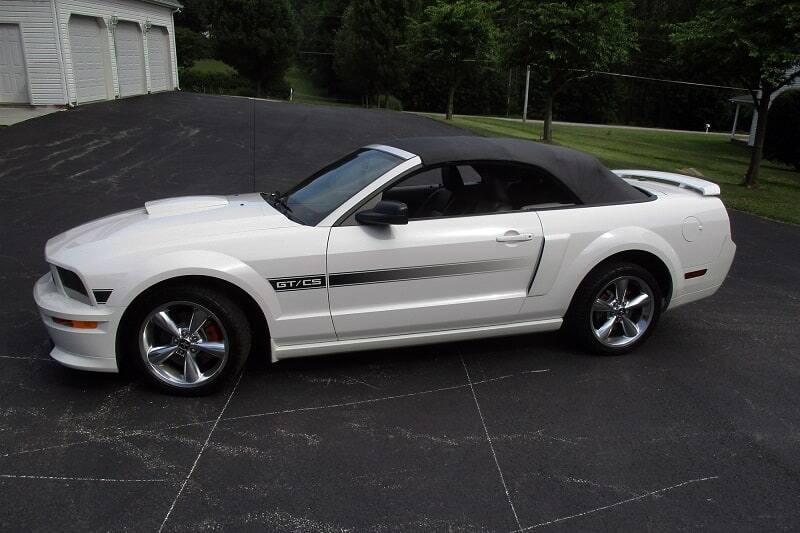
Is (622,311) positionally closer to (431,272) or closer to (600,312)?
(600,312)

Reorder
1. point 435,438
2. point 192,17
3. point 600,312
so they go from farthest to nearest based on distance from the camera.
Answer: point 192,17 < point 600,312 < point 435,438

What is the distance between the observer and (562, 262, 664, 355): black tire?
192 inches

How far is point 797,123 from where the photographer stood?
21453mm

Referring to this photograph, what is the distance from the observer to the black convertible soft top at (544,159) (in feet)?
15.7

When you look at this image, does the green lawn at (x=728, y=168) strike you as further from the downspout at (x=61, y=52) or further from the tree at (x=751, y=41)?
the downspout at (x=61, y=52)

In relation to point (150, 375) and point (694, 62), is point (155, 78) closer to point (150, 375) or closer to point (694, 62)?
point (694, 62)

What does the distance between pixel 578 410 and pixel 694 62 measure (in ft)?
44.5

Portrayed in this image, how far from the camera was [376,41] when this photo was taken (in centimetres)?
4681

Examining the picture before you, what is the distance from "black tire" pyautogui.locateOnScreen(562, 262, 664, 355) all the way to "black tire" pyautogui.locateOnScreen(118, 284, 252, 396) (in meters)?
2.33

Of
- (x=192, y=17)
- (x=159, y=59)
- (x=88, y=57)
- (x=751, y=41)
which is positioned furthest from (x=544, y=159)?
(x=192, y=17)

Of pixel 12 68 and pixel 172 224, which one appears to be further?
pixel 12 68

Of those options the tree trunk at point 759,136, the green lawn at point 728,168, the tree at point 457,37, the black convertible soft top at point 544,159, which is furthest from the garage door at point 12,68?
the tree trunk at point 759,136

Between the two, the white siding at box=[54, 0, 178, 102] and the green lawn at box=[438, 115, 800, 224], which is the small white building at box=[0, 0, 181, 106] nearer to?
the white siding at box=[54, 0, 178, 102]

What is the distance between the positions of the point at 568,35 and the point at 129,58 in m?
15.8
